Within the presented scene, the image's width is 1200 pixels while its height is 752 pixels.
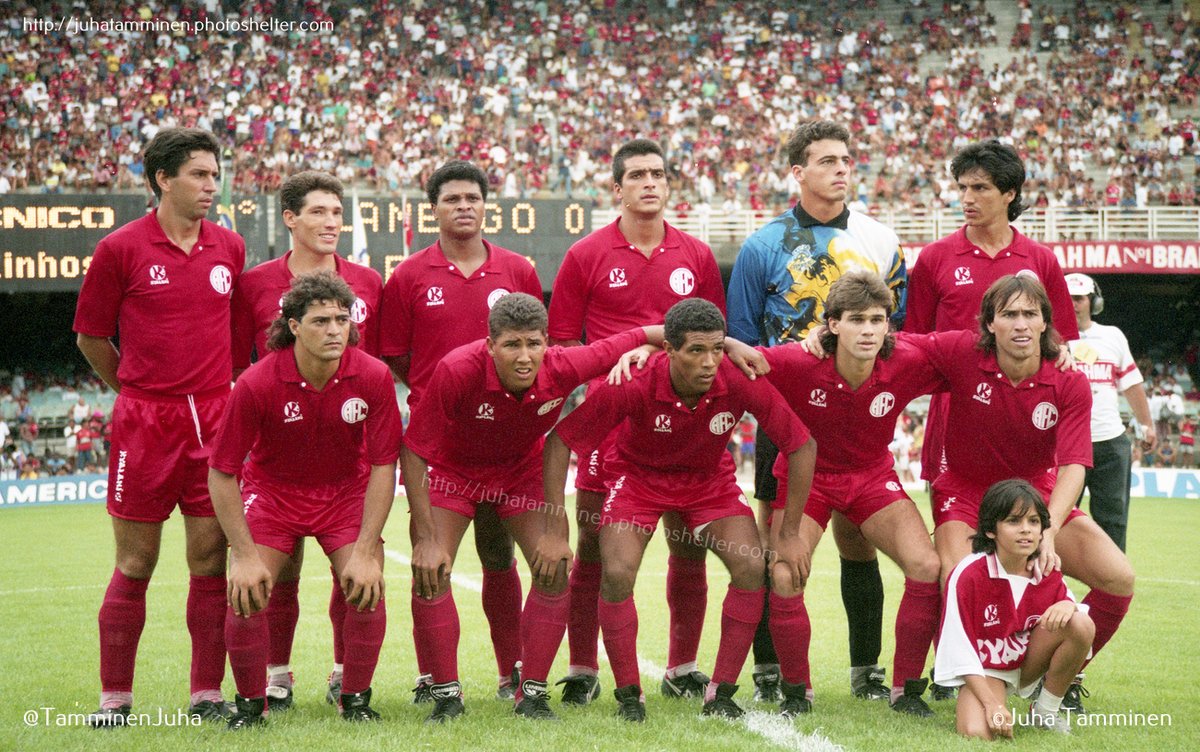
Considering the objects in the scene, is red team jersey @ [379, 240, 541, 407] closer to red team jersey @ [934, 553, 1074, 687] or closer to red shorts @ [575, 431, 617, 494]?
red shorts @ [575, 431, 617, 494]

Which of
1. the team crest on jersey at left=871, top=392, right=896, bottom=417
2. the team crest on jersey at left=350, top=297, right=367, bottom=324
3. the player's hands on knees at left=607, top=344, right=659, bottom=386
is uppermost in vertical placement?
the team crest on jersey at left=350, top=297, right=367, bottom=324

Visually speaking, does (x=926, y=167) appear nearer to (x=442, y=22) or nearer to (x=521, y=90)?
(x=521, y=90)

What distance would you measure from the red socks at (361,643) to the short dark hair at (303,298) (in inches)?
47.1

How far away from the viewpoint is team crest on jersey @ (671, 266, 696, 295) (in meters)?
6.25

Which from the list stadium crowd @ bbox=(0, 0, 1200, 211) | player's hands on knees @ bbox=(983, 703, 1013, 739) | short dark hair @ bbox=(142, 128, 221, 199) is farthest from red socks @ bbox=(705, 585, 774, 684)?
stadium crowd @ bbox=(0, 0, 1200, 211)

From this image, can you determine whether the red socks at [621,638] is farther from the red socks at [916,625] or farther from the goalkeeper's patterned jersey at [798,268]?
the goalkeeper's patterned jersey at [798,268]

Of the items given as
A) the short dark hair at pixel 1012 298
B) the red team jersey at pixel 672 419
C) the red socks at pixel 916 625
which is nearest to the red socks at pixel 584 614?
the red team jersey at pixel 672 419

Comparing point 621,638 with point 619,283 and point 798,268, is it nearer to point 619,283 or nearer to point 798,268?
point 619,283

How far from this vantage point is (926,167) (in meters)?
27.1

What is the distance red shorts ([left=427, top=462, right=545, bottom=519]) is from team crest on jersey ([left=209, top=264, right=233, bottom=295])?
130cm

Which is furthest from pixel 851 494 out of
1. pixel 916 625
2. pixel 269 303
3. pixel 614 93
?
pixel 614 93

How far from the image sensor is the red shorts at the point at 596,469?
6055mm

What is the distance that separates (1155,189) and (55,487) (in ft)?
73.0

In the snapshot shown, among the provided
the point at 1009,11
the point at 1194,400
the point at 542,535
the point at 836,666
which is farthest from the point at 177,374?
the point at 1009,11
